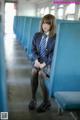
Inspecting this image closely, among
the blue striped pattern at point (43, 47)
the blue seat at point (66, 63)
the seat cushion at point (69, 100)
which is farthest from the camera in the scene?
the blue striped pattern at point (43, 47)

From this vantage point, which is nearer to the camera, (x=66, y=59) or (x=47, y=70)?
(x=66, y=59)

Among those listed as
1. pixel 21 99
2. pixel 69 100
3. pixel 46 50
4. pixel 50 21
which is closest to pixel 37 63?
pixel 46 50

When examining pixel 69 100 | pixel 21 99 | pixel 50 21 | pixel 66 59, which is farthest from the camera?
pixel 21 99

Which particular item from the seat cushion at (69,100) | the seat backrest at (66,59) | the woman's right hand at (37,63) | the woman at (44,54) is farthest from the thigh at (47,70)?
the seat cushion at (69,100)

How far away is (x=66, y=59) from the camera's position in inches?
122

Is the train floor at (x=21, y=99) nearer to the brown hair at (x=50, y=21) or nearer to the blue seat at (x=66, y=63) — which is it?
the blue seat at (x=66, y=63)

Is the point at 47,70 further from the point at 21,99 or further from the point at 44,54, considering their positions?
the point at 21,99

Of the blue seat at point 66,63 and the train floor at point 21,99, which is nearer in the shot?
the blue seat at point 66,63

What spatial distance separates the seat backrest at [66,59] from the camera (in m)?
3.01

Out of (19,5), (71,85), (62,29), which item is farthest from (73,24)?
(19,5)

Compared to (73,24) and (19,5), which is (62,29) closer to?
(73,24)

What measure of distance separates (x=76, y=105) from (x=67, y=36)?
2.67 ft

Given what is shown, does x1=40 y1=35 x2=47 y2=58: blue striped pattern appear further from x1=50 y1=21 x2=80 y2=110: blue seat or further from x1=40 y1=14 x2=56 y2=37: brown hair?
x1=50 y1=21 x2=80 y2=110: blue seat

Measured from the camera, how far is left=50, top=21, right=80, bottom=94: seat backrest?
3006 millimetres
